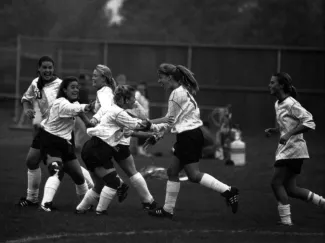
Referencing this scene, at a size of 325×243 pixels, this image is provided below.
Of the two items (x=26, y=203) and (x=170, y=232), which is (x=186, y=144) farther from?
(x=26, y=203)

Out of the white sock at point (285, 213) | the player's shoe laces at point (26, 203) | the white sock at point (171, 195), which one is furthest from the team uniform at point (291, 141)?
the player's shoe laces at point (26, 203)

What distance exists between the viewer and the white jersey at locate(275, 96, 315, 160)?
8180 mm

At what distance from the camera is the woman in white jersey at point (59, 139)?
848 centimetres

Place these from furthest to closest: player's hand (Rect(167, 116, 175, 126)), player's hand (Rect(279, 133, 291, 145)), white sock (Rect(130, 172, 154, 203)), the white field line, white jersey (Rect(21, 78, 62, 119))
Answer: white jersey (Rect(21, 78, 62, 119)) < white sock (Rect(130, 172, 154, 203)) < player's hand (Rect(167, 116, 175, 126)) < player's hand (Rect(279, 133, 291, 145)) < the white field line

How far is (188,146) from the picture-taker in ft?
27.2

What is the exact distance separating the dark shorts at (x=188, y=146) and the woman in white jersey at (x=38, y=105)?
5.84 ft

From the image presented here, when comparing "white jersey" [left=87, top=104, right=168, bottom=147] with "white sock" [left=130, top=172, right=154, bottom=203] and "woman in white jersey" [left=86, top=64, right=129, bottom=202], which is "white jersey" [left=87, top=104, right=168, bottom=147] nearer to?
"woman in white jersey" [left=86, top=64, right=129, bottom=202]

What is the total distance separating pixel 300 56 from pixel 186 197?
14177 millimetres

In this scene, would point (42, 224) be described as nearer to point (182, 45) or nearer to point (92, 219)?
point (92, 219)

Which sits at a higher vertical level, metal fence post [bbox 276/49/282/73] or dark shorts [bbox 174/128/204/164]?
metal fence post [bbox 276/49/282/73]

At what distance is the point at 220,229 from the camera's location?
25.5 ft

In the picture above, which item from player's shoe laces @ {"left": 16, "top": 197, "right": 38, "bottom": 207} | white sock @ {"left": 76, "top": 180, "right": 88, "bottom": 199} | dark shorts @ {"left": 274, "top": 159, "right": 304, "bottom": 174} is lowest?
player's shoe laces @ {"left": 16, "top": 197, "right": 38, "bottom": 207}

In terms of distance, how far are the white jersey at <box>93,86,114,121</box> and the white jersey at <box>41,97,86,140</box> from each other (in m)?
0.26

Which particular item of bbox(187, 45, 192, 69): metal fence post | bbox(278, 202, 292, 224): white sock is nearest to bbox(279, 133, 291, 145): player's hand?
bbox(278, 202, 292, 224): white sock
